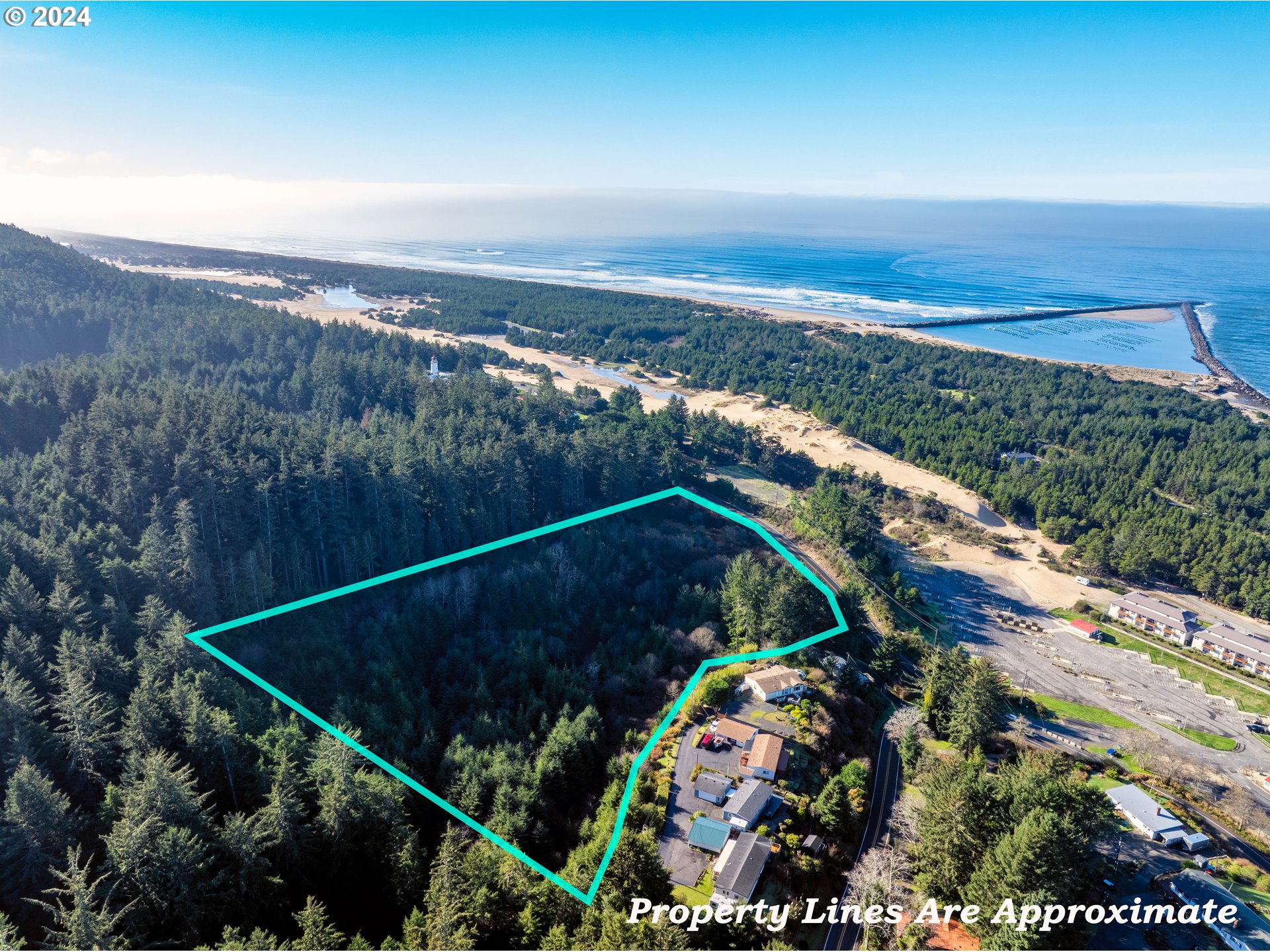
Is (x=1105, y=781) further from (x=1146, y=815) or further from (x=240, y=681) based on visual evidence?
(x=240, y=681)

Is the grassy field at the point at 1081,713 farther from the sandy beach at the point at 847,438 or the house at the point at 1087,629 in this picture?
the sandy beach at the point at 847,438

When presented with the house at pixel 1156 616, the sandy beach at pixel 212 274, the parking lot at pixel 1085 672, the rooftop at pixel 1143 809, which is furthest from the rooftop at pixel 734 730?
the sandy beach at pixel 212 274

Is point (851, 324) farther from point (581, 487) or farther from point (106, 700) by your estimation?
point (106, 700)

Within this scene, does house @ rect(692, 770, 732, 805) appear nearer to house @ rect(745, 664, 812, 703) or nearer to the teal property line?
house @ rect(745, 664, 812, 703)

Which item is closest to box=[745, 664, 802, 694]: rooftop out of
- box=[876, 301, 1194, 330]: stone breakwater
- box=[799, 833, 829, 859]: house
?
box=[799, 833, 829, 859]: house

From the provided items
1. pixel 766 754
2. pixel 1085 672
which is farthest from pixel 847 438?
pixel 766 754

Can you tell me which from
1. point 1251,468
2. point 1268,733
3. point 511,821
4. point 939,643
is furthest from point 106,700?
point 1251,468
